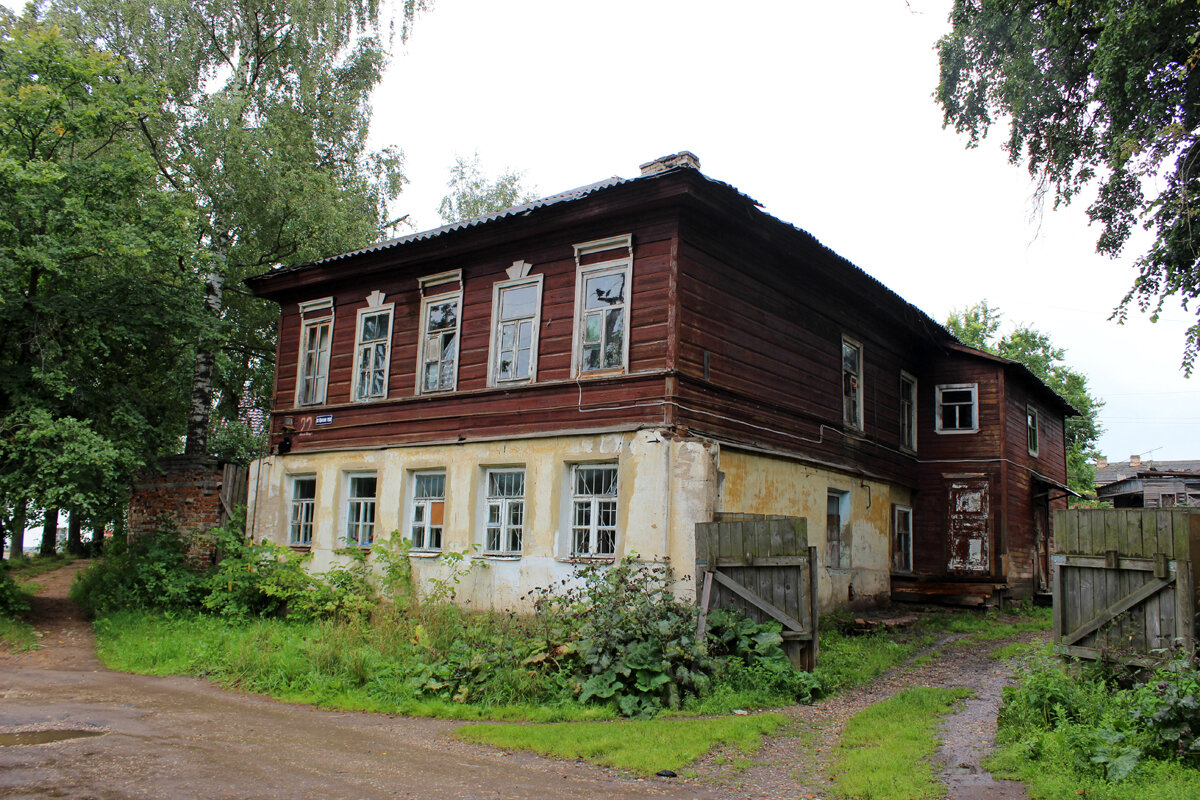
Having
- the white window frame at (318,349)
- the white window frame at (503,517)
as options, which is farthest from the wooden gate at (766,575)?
the white window frame at (318,349)

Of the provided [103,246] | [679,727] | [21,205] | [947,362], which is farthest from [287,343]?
[947,362]

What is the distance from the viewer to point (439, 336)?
48.6 ft

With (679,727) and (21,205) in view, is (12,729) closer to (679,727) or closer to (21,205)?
(679,727)

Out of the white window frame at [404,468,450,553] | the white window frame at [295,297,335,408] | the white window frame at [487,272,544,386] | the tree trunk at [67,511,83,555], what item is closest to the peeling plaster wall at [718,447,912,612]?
the white window frame at [487,272,544,386]

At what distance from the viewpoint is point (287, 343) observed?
17.5 m

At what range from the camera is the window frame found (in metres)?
16.2

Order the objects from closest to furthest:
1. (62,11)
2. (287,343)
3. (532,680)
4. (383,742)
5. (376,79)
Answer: (383,742), (532,680), (287,343), (62,11), (376,79)

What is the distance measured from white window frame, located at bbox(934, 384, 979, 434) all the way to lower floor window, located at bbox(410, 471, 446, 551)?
39.6 ft

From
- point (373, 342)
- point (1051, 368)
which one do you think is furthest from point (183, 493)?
point (1051, 368)

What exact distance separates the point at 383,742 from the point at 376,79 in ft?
66.8

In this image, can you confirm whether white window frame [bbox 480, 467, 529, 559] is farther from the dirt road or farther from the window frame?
the window frame

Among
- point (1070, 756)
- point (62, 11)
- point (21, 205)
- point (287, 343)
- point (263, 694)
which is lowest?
point (263, 694)

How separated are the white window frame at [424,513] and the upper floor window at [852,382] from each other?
7.61 metres

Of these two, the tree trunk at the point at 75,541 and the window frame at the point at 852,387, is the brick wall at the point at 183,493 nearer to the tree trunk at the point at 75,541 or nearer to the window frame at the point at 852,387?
the window frame at the point at 852,387
